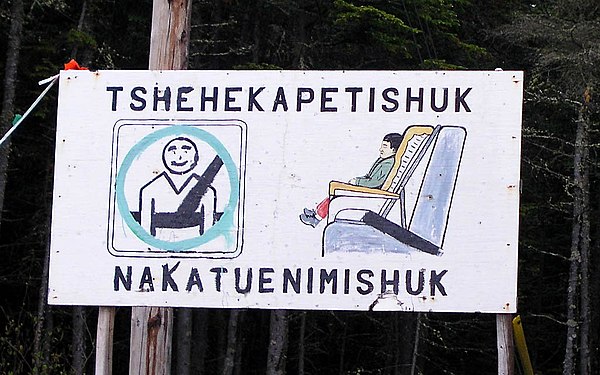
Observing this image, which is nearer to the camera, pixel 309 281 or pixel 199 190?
pixel 309 281

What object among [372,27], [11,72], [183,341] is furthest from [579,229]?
[11,72]

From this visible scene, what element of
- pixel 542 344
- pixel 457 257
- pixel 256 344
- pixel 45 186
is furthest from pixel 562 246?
pixel 457 257

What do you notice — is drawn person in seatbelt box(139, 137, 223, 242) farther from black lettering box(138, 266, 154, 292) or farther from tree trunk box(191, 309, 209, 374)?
tree trunk box(191, 309, 209, 374)

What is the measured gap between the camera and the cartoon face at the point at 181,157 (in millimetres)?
4438

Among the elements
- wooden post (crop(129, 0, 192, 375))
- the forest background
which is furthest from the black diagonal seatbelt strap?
the forest background

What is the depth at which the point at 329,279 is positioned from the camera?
429 cm

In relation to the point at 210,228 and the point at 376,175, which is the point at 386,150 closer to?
the point at 376,175

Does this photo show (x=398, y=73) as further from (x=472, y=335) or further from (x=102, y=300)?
(x=472, y=335)

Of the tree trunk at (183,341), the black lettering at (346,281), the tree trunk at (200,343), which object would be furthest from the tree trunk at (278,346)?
the black lettering at (346,281)

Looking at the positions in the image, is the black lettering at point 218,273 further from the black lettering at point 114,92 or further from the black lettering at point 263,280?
the black lettering at point 114,92

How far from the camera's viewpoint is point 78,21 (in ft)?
49.4

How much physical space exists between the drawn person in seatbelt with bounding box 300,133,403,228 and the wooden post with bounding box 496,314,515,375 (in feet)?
2.62

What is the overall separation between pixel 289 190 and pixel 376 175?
0.40m

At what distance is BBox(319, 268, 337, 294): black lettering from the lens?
428 centimetres
